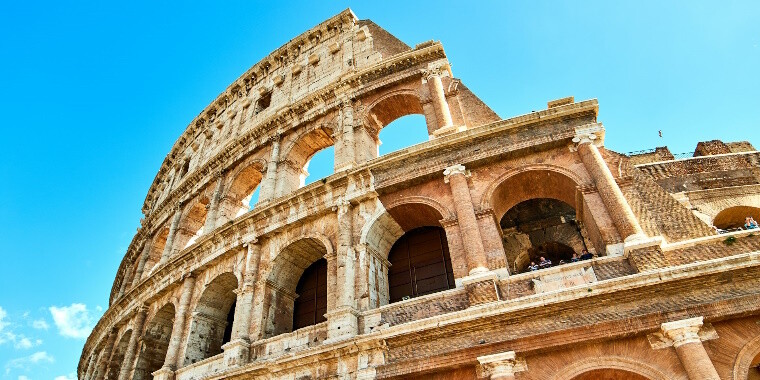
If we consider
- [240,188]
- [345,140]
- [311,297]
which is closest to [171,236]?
[240,188]

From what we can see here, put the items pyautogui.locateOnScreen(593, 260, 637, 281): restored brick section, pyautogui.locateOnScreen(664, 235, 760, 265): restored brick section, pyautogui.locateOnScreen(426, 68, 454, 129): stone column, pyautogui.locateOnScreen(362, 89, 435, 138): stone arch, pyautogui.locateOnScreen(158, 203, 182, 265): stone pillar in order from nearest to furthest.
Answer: pyautogui.locateOnScreen(664, 235, 760, 265): restored brick section → pyautogui.locateOnScreen(593, 260, 637, 281): restored brick section → pyautogui.locateOnScreen(426, 68, 454, 129): stone column → pyautogui.locateOnScreen(362, 89, 435, 138): stone arch → pyautogui.locateOnScreen(158, 203, 182, 265): stone pillar

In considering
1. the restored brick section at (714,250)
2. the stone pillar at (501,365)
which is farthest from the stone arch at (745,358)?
the stone pillar at (501,365)

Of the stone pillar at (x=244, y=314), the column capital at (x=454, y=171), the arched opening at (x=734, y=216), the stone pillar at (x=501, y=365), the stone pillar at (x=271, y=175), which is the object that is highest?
the stone pillar at (x=271, y=175)

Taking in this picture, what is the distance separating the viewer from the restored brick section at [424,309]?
7.96 meters

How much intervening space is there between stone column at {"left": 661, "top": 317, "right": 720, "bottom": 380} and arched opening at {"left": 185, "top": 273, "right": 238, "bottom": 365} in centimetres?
909

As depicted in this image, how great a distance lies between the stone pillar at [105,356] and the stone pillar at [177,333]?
4.22 meters

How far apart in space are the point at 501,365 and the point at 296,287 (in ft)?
19.5

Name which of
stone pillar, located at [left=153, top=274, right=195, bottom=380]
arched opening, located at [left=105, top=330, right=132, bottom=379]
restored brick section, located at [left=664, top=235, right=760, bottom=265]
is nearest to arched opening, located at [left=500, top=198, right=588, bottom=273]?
restored brick section, located at [left=664, top=235, right=760, bottom=265]

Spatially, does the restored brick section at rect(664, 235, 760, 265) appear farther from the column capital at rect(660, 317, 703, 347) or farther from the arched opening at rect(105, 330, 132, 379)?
the arched opening at rect(105, 330, 132, 379)

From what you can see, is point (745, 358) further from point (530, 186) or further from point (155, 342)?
point (155, 342)

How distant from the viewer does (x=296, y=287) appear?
11.4 m

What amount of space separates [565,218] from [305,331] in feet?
21.9

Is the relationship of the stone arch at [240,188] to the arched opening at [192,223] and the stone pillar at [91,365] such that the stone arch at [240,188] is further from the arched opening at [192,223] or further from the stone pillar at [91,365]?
the stone pillar at [91,365]

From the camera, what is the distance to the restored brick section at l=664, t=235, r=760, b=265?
7168 mm
